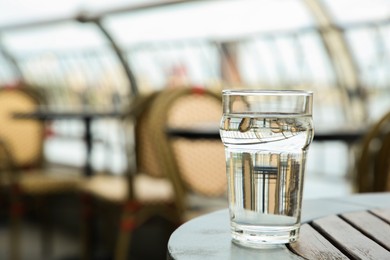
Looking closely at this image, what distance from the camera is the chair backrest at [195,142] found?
2377 millimetres

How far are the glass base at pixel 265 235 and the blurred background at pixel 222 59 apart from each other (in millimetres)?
1870

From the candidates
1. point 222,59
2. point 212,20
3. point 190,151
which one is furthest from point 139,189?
point 212,20

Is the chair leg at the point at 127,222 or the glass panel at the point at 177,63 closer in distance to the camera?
the chair leg at the point at 127,222

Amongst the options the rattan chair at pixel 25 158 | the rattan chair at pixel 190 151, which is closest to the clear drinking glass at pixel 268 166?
the rattan chair at pixel 190 151

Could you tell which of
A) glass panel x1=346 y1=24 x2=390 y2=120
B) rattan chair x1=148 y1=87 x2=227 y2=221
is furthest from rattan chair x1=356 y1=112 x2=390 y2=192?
glass panel x1=346 y1=24 x2=390 y2=120

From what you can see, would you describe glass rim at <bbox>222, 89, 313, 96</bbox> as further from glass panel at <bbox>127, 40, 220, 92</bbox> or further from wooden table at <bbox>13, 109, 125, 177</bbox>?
glass panel at <bbox>127, 40, 220, 92</bbox>

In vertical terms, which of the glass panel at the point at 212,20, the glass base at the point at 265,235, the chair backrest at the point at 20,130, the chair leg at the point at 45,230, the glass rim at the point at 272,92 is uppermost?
the glass panel at the point at 212,20

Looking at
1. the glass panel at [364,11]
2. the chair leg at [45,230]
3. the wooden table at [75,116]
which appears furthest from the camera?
the glass panel at [364,11]

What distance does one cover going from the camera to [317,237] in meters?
0.79

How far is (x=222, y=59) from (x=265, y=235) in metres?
4.37

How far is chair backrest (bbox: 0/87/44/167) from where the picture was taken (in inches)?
146

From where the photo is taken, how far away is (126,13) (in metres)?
4.53

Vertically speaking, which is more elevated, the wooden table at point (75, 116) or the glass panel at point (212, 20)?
the glass panel at point (212, 20)

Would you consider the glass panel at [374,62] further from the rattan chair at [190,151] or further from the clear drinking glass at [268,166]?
the clear drinking glass at [268,166]
